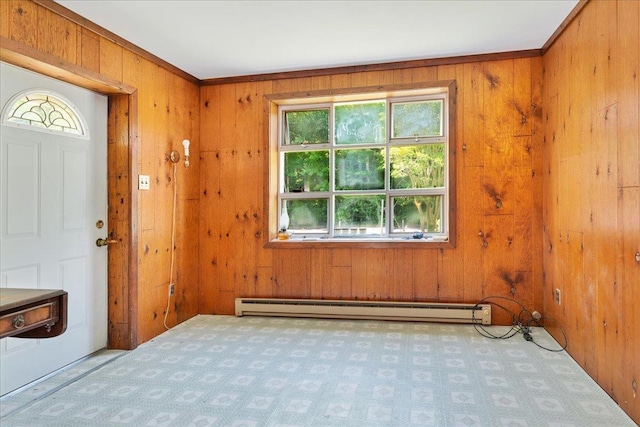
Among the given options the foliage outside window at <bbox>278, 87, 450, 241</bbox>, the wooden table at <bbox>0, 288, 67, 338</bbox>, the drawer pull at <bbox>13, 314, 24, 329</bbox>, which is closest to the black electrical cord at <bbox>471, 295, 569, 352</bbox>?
the foliage outside window at <bbox>278, 87, 450, 241</bbox>

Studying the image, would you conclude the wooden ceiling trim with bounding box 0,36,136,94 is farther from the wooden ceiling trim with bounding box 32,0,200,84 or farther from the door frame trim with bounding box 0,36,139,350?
the wooden ceiling trim with bounding box 32,0,200,84

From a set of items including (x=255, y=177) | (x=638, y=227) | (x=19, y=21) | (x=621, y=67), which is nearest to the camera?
(x=638, y=227)

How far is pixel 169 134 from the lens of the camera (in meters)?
3.73

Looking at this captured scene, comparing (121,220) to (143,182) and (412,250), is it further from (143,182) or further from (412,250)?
(412,250)

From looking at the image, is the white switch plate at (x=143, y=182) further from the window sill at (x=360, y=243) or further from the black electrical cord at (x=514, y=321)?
the black electrical cord at (x=514, y=321)

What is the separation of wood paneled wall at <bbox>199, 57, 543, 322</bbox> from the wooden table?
240 centimetres

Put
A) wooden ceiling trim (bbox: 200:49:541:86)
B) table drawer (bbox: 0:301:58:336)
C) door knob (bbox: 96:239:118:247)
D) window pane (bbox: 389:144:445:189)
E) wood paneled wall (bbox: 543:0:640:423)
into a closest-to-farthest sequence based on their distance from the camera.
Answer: table drawer (bbox: 0:301:58:336) < wood paneled wall (bbox: 543:0:640:423) < door knob (bbox: 96:239:118:247) < wooden ceiling trim (bbox: 200:49:541:86) < window pane (bbox: 389:144:445:189)

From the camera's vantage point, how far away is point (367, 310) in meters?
3.78

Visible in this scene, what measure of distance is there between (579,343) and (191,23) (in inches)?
141

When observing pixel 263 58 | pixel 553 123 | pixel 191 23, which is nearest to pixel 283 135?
pixel 263 58

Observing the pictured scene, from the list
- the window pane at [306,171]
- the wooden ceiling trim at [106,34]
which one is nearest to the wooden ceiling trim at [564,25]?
the window pane at [306,171]

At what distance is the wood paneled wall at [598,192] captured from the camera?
208 centimetres

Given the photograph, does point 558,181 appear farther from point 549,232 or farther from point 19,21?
point 19,21

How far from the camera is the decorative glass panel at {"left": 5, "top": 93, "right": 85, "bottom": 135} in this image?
8.13ft
